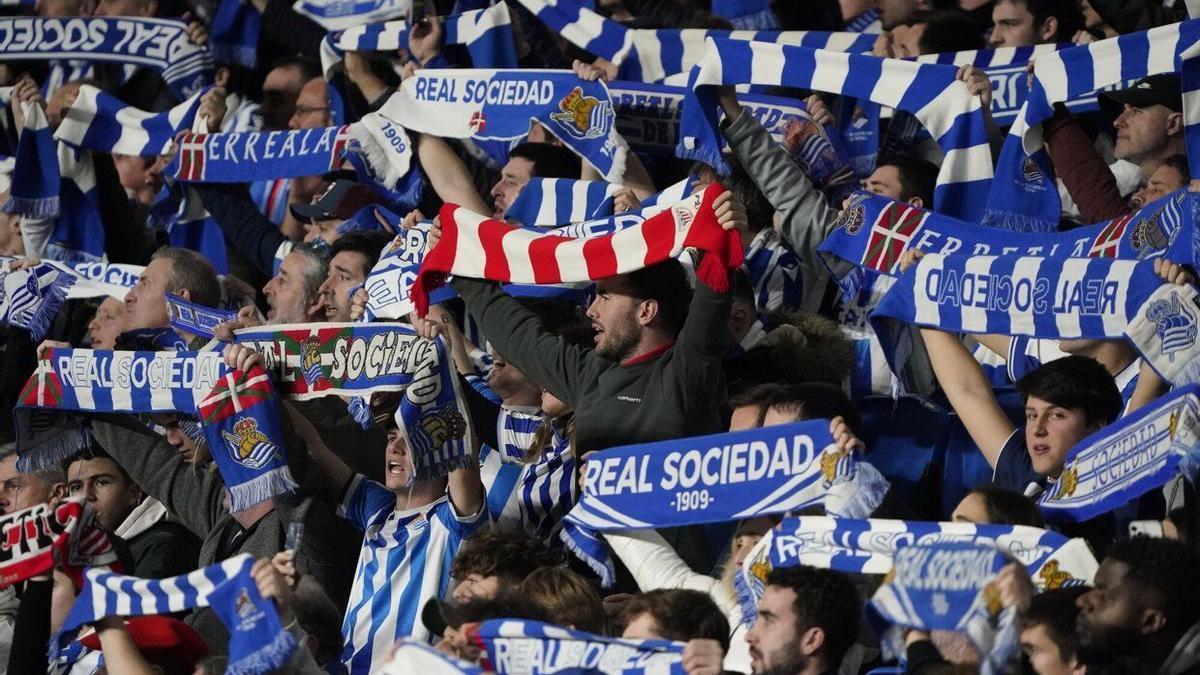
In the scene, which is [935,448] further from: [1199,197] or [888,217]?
[1199,197]

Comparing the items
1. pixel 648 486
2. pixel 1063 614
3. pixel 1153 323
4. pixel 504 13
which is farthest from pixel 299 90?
pixel 1063 614

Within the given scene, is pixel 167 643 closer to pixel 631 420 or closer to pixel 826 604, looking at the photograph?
pixel 631 420

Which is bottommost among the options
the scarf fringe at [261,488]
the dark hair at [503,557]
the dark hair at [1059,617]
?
the scarf fringe at [261,488]

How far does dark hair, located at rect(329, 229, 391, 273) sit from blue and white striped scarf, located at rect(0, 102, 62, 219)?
173 centimetres

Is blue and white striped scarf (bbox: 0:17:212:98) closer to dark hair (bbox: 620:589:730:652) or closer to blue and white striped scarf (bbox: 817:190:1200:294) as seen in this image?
blue and white striped scarf (bbox: 817:190:1200:294)

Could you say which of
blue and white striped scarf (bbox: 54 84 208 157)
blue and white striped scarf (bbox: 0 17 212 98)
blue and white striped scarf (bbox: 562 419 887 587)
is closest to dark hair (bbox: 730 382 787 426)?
blue and white striped scarf (bbox: 562 419 887 587)

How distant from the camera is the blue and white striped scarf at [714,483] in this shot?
5.45 meters

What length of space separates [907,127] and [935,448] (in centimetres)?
182

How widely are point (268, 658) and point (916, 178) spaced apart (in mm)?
3192

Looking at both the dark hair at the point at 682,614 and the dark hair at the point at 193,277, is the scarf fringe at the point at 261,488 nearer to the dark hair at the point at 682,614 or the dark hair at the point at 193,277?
the dark hair at the point at 193,277

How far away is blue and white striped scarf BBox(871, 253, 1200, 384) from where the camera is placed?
552 centimetres

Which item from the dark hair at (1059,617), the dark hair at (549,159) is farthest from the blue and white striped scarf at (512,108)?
the dark hair at (1059,617)

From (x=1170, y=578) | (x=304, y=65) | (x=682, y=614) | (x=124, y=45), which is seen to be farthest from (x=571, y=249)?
(x=124, y=45)

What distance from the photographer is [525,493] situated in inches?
255
